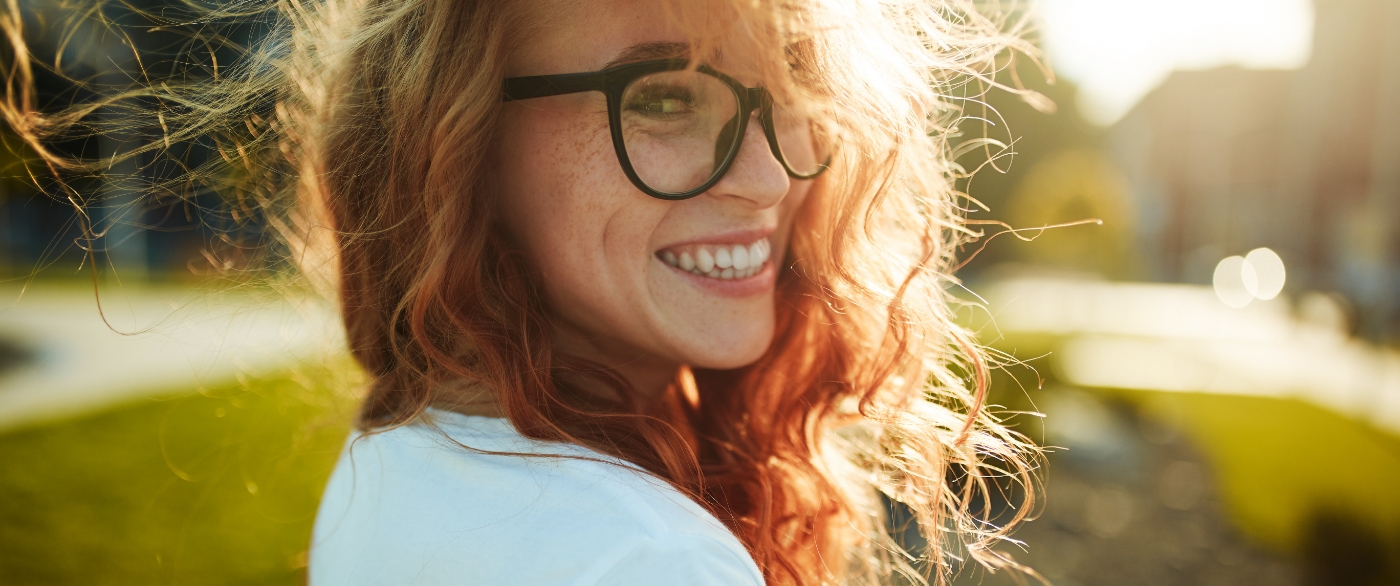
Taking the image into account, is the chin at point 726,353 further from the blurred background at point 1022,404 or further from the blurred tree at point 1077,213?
the blurred tree at point 1077,213

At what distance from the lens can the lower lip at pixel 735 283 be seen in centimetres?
164

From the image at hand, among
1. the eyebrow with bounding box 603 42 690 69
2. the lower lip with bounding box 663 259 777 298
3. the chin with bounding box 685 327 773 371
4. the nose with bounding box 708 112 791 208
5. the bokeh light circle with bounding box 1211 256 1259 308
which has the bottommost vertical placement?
the bokeh light circle with bounding box 1211 256 1259 308

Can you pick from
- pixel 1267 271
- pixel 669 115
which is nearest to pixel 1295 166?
pixel 1267 271

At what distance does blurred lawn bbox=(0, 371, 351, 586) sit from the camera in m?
4.34

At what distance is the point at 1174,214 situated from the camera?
3650cm

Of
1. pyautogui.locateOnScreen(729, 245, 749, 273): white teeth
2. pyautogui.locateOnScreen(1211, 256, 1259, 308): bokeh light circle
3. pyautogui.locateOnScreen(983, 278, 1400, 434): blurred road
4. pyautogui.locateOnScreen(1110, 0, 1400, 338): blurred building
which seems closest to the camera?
pyautogui.locateOnScreen(729, 245, 749, 273): white teeth

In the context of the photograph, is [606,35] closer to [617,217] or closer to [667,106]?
[667,106]

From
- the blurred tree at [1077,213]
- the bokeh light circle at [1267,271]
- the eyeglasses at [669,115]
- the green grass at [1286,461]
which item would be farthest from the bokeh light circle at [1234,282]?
the eyeglasses at [669,115]

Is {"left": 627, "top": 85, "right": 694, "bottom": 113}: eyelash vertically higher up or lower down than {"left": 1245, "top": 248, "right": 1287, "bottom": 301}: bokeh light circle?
higher up

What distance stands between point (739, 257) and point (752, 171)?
0.20m

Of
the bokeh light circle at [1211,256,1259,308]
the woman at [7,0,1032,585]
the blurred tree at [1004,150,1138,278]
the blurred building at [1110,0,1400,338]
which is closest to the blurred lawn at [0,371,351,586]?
the woman at [7,0,1032,585]

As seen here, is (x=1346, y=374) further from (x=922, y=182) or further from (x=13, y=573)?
(x=13, y=573)

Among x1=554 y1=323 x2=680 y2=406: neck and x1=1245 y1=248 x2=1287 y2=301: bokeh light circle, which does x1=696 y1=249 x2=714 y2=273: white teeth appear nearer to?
x1=554 y1=323 x2=680 y2=406: neck

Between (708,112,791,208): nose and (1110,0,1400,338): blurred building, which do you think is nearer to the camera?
(708,112,791,208): nose
